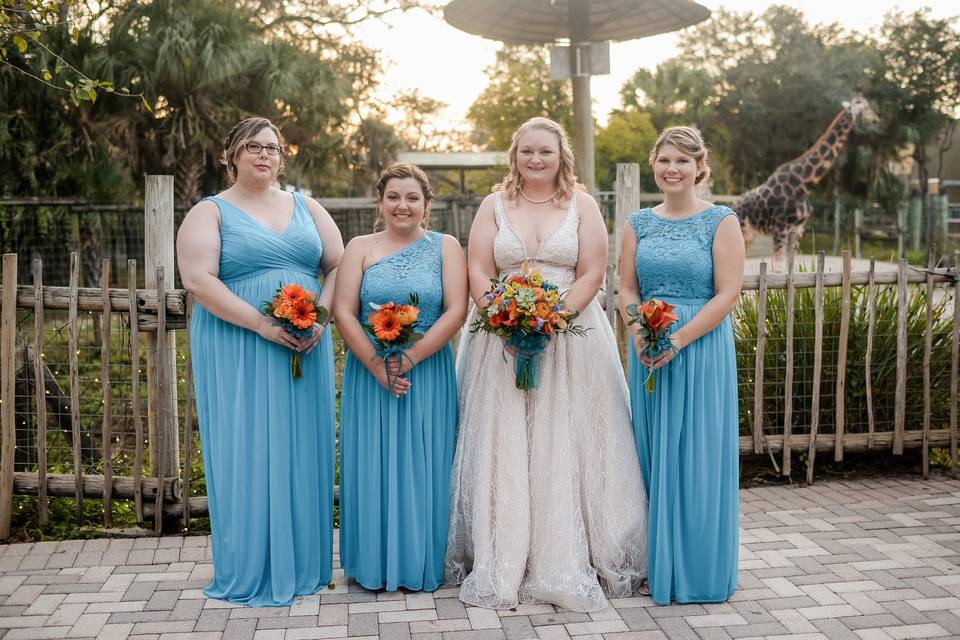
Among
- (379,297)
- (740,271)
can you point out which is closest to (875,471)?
(740,271)

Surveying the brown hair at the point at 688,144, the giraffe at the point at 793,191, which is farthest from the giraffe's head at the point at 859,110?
the brown hair at the point at 688,144

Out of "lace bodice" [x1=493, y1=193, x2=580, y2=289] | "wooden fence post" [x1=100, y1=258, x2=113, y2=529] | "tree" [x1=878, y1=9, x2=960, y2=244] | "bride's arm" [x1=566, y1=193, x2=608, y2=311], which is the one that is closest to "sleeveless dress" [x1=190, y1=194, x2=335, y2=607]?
"lace bodice" [x1=493, y1=193, x2=580, y2=289]

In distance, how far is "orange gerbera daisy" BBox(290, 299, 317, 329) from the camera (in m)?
3.86

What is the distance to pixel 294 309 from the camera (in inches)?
152

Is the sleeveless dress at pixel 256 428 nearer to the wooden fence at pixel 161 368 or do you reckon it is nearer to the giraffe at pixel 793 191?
the wooden fence at pixel 161 368

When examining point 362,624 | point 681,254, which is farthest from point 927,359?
point 362,624

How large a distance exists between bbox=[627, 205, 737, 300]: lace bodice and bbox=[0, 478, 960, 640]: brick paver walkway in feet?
4.90

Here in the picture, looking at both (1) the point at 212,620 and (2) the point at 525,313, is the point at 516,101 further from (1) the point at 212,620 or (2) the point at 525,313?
(1) the point at 212,620

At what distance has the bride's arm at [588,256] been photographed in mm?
4070

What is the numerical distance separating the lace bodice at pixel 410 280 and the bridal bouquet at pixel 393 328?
0.19ft

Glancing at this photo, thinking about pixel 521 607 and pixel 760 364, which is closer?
pixel 521 607

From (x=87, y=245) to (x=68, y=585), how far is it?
9.23m

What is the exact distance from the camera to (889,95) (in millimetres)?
31078

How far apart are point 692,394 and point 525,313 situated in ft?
3.15
